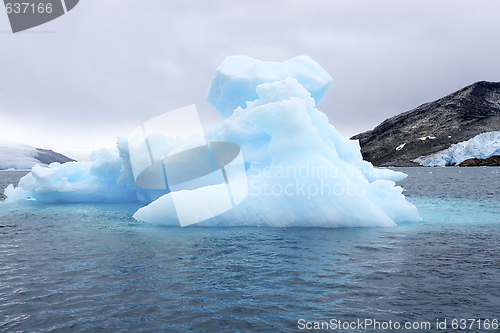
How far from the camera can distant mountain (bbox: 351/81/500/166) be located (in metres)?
128

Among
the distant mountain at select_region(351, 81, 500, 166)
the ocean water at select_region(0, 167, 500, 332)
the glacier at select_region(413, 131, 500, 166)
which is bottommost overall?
the ocean water at select_region(0, 167, 500, 332)

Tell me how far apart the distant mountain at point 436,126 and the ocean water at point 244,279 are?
121m

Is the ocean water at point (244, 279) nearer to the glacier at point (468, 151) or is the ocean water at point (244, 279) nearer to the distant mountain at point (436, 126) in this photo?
the glacier at point (468, 151)

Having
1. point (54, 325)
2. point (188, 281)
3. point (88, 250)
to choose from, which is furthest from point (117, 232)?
point (54, 325)

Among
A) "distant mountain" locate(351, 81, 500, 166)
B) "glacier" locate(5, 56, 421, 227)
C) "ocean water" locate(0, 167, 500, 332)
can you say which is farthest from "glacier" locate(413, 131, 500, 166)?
"ocean water" locate(0, 167, 500, 332)

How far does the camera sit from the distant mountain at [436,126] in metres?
128

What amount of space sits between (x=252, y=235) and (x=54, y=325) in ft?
21.8

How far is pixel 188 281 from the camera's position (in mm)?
6863

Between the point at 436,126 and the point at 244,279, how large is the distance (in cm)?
15831

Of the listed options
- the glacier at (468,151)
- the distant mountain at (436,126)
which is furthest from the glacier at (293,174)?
the distant mountain at (436,126)

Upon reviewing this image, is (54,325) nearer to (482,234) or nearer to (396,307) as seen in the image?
(396,307)

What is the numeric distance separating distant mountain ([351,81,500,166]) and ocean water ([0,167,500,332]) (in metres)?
121

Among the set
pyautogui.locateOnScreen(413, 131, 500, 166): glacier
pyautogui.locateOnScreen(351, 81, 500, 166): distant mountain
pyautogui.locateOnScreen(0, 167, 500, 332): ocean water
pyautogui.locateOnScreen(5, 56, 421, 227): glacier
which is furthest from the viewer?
pyautogui.locateOnScreen(351, 81, 500, 166): distant mountain

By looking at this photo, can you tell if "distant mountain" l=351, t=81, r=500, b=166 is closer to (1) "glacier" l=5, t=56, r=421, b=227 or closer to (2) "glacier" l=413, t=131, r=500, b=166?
(2) "glacier" l=413, t=131, r=500, b=166
